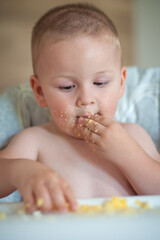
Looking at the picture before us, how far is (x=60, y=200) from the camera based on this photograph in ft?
1.79

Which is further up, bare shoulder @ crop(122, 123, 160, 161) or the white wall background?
the white wall background

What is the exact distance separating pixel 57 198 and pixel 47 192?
29mm

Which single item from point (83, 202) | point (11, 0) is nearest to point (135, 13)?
point (11, 0)

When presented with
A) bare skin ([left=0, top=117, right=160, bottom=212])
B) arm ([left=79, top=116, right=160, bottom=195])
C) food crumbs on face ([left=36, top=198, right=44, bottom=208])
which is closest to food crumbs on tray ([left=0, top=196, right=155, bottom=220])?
food crumbs on face ([left=36, top=198, right=44, bottom=208])

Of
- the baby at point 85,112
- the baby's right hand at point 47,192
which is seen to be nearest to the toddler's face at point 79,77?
the baby at point 85,112

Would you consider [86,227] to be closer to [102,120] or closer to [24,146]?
[102,120]

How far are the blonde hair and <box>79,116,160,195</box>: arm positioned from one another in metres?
0.28

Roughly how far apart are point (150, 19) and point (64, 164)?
104 inches

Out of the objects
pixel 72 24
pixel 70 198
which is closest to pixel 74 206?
pixel 70 198

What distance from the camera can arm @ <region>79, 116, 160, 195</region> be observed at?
0.82m

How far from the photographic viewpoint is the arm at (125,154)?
0.82 meters

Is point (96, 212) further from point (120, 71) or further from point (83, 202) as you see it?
point (120, 71)

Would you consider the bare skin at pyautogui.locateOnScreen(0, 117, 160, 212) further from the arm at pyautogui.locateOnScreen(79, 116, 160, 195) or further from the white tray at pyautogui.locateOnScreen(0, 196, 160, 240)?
the white tray at pyautogui.locateOnScreen(0, 196, 160, 240)

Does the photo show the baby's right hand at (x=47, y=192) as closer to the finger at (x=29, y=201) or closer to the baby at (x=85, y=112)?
the finger at (x=29, y=201)
